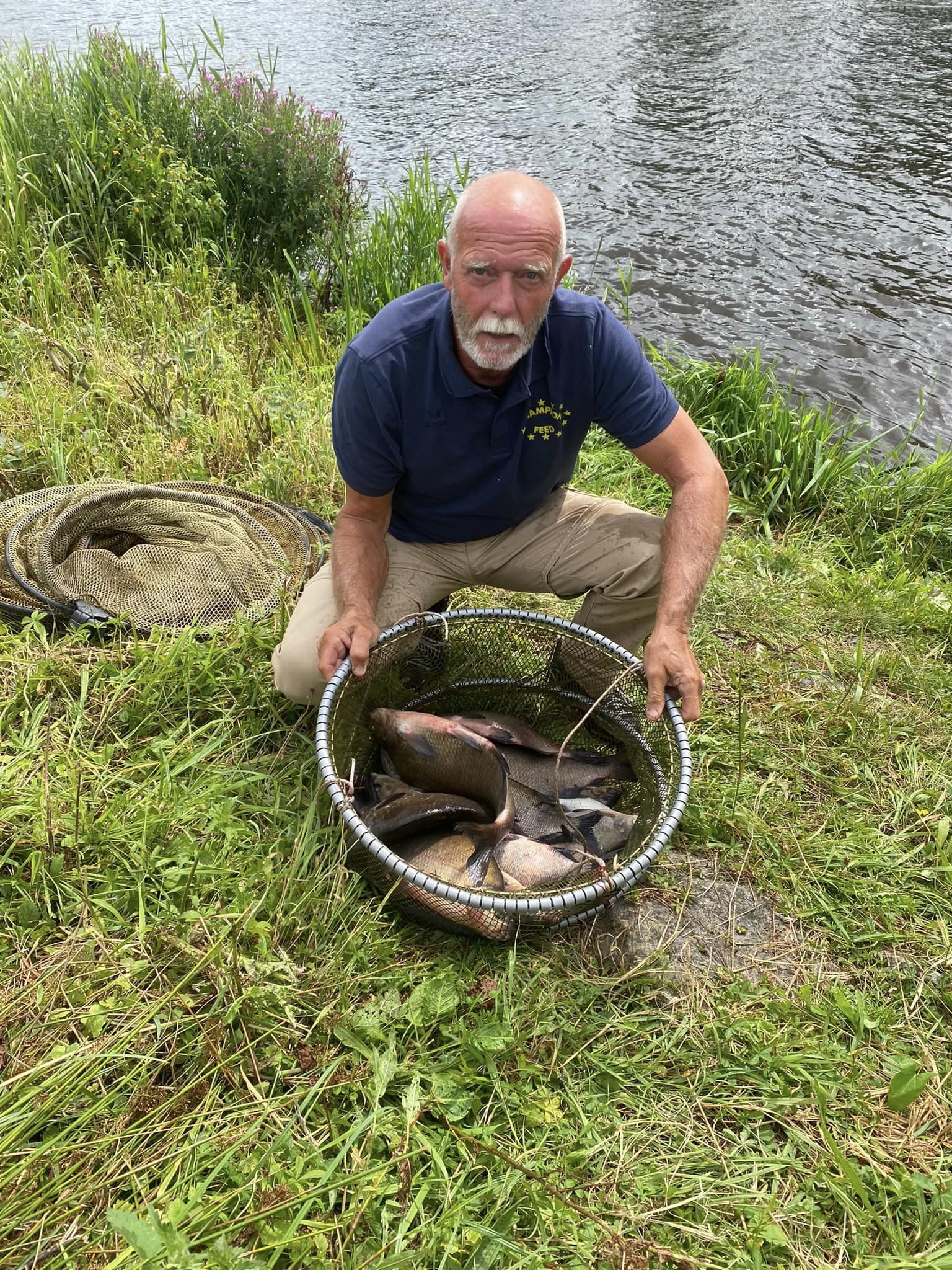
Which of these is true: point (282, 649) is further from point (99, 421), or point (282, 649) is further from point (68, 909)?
point (99, 421)

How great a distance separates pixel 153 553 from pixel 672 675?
6.41 ft

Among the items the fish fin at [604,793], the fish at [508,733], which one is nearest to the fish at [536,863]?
the fish fin at [604,793]

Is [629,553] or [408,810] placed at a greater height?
[629,553]

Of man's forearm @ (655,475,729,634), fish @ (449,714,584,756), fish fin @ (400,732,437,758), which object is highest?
man's forearm @ (655,475,729,634)

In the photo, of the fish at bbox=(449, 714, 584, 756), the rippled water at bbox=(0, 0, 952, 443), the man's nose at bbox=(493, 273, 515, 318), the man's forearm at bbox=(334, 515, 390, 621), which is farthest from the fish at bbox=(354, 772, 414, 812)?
the rippled water at bbox=(0, 0, 952, 443)

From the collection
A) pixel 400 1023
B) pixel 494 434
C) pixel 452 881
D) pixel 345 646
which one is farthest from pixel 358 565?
A: pixel 400 1023

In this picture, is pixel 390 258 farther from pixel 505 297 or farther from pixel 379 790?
pixel 379 790

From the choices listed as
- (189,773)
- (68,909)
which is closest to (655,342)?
(189,773)

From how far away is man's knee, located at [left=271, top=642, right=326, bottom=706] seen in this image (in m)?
2.52

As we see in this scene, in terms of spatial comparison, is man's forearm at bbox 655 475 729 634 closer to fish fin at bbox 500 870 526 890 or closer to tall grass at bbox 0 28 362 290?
fish fin at bbox 500 870 526 890

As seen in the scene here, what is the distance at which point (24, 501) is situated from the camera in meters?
3.21

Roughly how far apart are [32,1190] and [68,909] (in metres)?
0.60

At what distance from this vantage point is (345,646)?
7.81 ft

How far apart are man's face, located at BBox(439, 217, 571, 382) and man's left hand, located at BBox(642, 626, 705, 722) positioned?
0.90m
